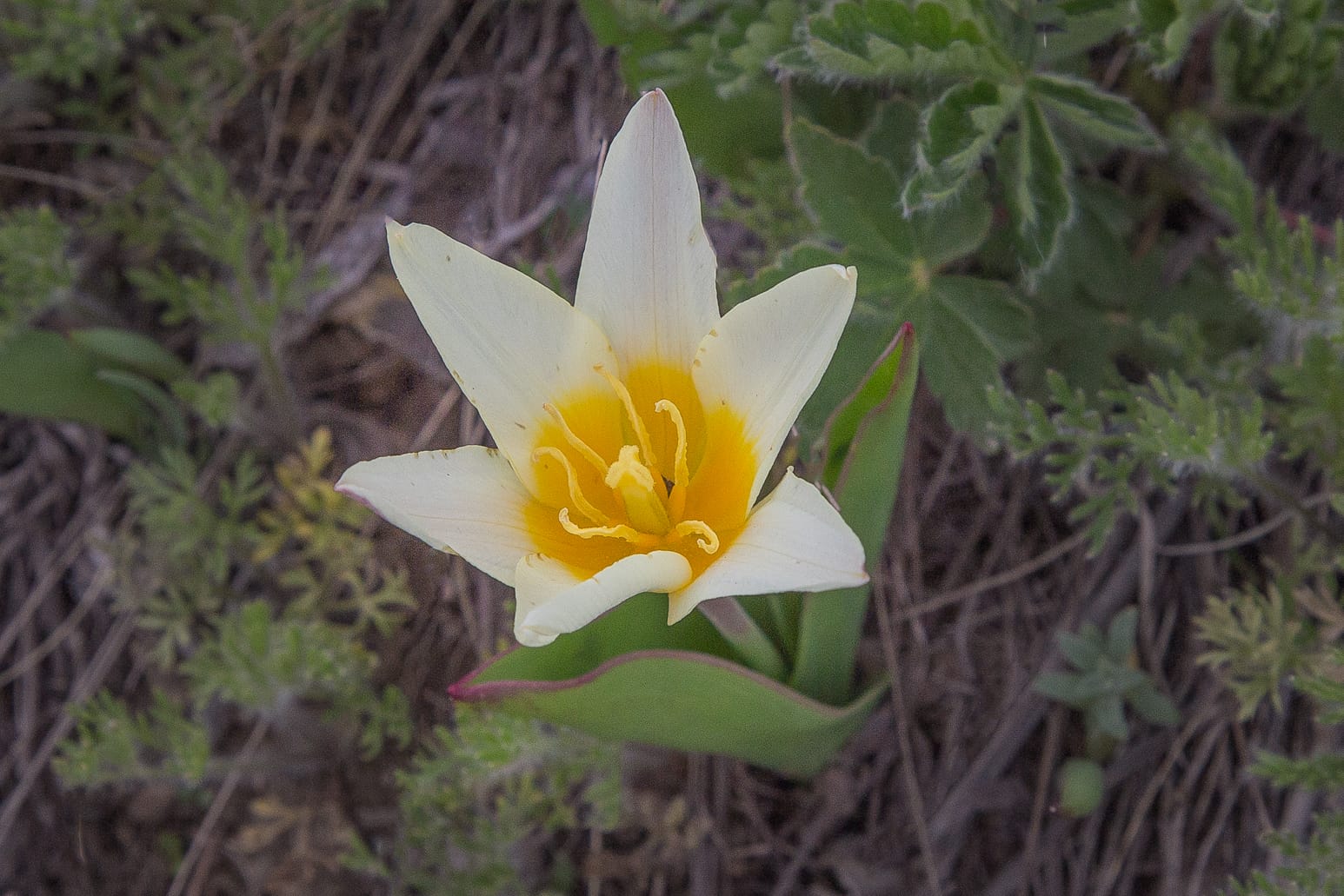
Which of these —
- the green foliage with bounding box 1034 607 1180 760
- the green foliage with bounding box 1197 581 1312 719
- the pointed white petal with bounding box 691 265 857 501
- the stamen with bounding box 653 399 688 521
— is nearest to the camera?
the pointed white petal with bounding box 691 265 857 501

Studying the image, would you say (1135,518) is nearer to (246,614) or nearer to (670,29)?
(670,29)

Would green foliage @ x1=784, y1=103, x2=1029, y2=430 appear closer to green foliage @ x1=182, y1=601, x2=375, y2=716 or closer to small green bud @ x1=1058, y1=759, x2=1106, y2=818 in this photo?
small green bud @ x1=1058, y1=759, x2=1106, y2=818

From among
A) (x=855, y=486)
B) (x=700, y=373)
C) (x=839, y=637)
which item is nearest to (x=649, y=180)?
(x=700, y=373)

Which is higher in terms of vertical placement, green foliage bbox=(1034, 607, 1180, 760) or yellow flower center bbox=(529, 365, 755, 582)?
yellow flower center bbox=(529, 365, 755, 582)

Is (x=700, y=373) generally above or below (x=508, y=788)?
above

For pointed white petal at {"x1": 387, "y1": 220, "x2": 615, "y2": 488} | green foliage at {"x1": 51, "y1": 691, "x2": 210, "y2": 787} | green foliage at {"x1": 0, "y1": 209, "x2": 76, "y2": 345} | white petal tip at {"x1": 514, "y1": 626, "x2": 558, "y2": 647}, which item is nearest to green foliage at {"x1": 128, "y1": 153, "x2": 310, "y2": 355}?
green foliage at {"x1": 0, "y1": 209, "x2": 76, "y2": 345}
